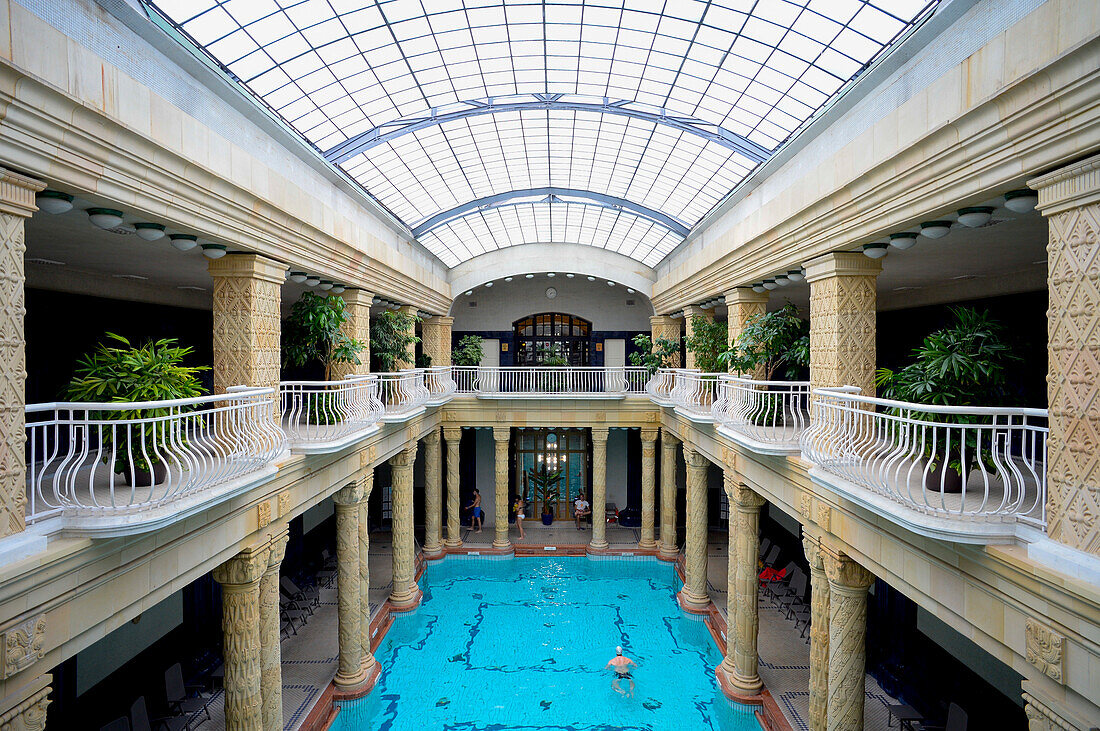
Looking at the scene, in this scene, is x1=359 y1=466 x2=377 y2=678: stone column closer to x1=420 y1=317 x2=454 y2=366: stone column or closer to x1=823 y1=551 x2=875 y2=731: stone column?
x1=823 y1=551 x2=875 y2=731: stone column

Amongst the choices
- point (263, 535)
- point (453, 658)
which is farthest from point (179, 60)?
point (453, 658)

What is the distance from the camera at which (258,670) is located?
24.5 ft

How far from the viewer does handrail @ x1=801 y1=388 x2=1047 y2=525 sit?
445cm

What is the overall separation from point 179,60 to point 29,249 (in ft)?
13.1

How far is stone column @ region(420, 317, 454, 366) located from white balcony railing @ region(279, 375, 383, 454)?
356 inches

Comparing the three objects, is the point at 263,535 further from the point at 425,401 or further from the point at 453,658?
the point at 425,401

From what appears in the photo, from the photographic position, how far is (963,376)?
18.0ft

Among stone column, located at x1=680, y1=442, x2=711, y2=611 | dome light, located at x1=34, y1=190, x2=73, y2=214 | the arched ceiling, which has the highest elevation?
the arched ceiling

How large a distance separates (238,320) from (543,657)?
8.93 m

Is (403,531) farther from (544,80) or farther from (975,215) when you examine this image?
(975,215)

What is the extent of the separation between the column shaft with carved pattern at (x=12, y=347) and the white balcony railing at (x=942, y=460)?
6.15 metres

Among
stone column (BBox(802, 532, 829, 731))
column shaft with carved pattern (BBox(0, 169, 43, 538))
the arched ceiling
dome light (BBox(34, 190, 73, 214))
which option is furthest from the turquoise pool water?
the arched ceiling

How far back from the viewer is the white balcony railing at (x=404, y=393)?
12.6 meters

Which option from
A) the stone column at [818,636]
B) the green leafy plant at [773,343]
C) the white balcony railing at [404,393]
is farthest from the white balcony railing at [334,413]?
the stone column at [818,636]
